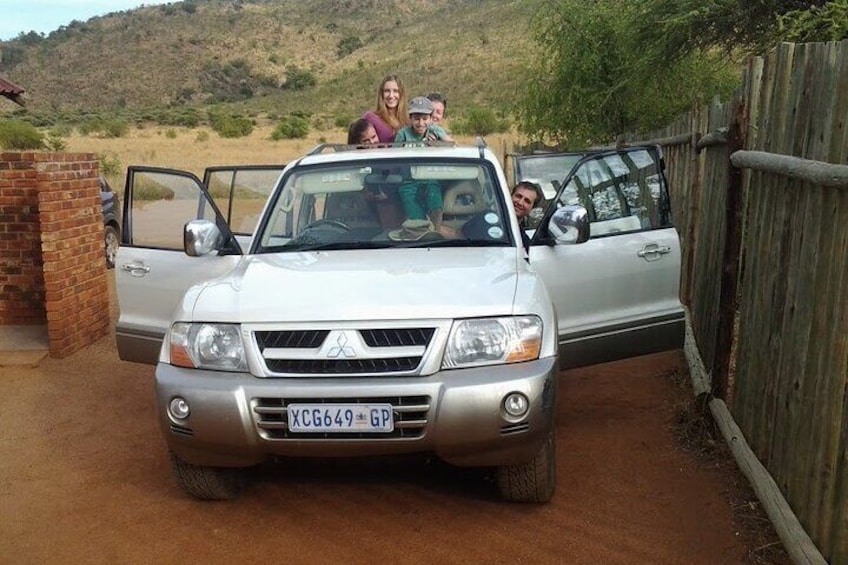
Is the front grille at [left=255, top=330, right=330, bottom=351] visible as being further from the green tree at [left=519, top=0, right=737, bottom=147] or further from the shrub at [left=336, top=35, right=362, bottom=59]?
the shrub at [left=336, top=35, right=362, bottom=59]

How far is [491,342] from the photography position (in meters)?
3.87

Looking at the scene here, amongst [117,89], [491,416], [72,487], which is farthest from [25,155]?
[117,89]

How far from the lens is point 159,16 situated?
9881cm

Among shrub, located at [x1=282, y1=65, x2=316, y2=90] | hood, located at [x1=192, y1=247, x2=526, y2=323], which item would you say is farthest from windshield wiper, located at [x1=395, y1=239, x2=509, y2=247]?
shrub, located at [x1=282, y1=65, x2=316, y2=90]

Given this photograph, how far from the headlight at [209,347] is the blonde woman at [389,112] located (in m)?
3.63

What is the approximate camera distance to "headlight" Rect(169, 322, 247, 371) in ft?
12.9

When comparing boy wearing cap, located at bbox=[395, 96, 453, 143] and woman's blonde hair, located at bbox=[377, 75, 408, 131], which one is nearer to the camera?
boy wearing cap, located at bbox=[395, 96, 453, 143]

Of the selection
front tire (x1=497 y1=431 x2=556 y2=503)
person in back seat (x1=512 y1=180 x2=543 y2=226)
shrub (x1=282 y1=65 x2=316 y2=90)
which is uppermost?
shrub (x1=282 y1=65 x2=316 y2=90)

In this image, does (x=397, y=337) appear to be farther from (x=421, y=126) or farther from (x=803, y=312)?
(x=421, y=126)

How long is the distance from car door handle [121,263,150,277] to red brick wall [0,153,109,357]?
95.2 inches

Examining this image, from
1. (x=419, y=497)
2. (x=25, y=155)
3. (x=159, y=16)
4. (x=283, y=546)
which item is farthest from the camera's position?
(x=159, y=16)

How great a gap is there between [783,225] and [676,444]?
1671mm

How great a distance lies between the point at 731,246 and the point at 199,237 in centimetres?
305

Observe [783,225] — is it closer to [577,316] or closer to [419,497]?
[577,316]
